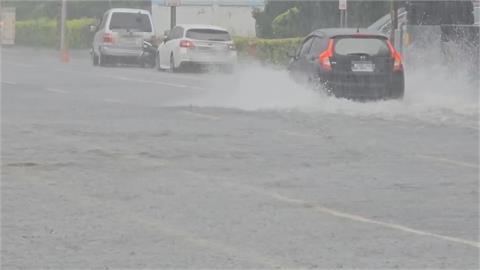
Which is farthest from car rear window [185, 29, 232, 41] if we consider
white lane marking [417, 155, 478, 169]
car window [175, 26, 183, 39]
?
white lane marking [417, 155, 478, 169]

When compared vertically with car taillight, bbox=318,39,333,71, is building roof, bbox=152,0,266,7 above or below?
above

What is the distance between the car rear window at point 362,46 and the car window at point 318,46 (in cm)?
23

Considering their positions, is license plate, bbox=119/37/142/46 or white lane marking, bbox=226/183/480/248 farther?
license plate, bbox=119/37/142/46

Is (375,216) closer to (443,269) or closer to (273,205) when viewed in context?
(273,205)

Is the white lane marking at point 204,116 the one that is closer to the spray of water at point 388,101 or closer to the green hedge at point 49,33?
the spray of water at point 388,101

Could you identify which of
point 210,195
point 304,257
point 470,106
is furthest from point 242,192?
point 470,106

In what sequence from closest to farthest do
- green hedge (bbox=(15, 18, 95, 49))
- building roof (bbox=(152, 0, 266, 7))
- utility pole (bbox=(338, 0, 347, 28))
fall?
utility pole (bbox=(338, 0, 347, 28)) → building roof (bbox=(152, 0, 266, 7)) → green hedge (bbox=(15, 18, 95, 49))

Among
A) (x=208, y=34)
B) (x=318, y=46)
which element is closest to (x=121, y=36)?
(x=208, y=34)

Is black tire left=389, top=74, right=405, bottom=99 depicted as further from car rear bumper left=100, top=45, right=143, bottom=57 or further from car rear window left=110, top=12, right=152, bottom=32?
car rear window left=110, top=12, right=152, bottom=32

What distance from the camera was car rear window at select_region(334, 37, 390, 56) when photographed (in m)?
23.7

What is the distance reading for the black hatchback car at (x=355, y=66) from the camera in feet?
77.1

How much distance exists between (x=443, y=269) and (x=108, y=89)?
2040cm

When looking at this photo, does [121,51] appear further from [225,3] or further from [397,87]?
[397,87]

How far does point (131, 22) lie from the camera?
44.3 metres
